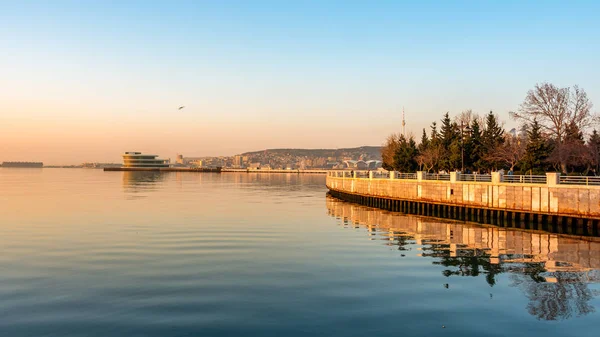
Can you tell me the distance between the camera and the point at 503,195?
46844mm

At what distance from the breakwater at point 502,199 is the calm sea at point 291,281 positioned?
5603 millimetres

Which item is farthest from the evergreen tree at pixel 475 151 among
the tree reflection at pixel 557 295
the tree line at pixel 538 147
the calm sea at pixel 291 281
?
the tree reflection at pixel 557 295

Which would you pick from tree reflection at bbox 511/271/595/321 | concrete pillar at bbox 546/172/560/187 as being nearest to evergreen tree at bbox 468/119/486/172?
concrete pillar at bbox 546/172/560/187

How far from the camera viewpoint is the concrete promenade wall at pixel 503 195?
130ft

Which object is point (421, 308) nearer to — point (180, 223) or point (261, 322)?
point (261, 322)

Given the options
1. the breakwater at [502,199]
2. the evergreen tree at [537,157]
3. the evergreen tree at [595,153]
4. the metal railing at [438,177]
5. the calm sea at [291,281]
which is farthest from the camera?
the evergreen tree at [537,157]

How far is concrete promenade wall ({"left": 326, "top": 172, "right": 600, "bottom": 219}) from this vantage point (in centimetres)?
3962

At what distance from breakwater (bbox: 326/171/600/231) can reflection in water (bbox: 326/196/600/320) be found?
4.96 meters

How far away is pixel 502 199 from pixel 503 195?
1.37ft

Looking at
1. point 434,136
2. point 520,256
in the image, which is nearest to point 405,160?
point 434,136

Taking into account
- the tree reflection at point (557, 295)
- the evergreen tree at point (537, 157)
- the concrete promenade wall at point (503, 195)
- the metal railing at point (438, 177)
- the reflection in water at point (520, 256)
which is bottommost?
the reflection in water at point (520, 256)

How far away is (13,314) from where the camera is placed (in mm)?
15289

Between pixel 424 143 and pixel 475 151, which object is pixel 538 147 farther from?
pixel 424 143

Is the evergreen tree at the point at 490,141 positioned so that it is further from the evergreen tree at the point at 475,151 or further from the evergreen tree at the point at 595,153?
the evergreen tree at the point at 595,153
